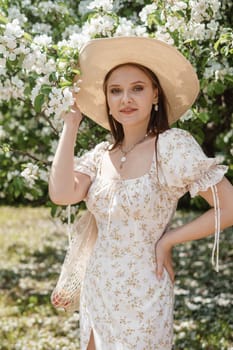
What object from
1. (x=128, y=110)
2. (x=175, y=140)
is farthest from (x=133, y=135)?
(x=175, y=140)

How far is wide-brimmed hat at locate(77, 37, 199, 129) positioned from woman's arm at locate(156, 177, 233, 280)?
1.55 feet

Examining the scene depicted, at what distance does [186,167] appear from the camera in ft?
9.11

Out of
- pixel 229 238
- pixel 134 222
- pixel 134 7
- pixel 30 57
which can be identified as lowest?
pixel 229 238

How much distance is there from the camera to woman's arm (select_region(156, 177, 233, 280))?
2816 millimetres

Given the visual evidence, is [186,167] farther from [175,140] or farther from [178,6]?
[178,6]

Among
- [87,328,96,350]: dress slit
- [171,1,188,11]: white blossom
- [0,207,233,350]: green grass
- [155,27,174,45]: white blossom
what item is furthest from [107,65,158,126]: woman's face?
[0,207,233,350]: green grass

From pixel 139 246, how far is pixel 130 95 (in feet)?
1.99

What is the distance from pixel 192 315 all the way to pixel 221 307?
1.10ft

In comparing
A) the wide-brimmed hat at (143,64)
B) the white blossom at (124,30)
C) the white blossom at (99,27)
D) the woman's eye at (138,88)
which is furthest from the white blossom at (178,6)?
the woman's eye at (138,88)

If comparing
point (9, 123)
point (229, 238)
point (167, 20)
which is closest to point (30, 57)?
point (167, 20)

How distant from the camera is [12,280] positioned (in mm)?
7512

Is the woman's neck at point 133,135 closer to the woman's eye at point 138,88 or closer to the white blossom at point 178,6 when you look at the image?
the woman's eye at point 138,88

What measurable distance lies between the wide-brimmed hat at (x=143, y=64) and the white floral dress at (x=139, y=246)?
0.86 feet

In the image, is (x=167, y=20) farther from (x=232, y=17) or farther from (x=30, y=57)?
(x=232, y=17)
